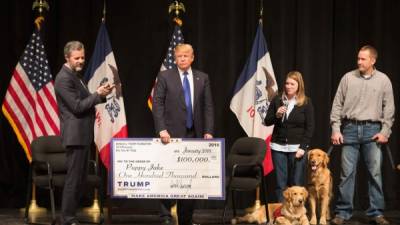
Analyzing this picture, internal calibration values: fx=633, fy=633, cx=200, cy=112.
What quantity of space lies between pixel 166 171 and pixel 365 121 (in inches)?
86.8

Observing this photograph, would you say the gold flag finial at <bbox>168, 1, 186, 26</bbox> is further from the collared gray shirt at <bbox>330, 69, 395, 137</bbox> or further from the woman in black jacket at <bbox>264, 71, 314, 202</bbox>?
the collared gray shirt at <bbox>330, 69, 395, 137</bbox>

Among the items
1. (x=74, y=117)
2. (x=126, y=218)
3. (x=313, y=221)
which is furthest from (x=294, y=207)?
(x=74, y=117)

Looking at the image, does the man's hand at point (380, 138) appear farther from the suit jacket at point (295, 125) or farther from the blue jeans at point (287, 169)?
the blue jeans at point (287, 169)

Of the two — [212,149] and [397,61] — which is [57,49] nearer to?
[212,149]

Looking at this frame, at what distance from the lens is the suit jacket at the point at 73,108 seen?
5.48 meters

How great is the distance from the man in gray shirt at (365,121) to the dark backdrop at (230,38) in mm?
1243

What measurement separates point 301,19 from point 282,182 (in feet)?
7.74

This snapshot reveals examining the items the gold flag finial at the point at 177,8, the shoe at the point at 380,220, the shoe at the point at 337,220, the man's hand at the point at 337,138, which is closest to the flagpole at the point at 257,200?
the shoe at the point at 337,220

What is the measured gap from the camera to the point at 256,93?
7531 millimetres

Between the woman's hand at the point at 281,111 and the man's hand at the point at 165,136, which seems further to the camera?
the woman's hand at the point at 281,111

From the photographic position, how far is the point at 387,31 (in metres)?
7.97

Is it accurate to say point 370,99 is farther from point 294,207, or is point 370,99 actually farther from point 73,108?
point 73,108

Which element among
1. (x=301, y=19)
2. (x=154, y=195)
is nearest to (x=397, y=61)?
(x=301, y=19)

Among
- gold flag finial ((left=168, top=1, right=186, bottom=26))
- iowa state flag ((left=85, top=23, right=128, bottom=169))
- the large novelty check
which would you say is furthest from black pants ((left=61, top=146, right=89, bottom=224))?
gold flag finial ((left=168, top=1, right=186, bottom=26))
